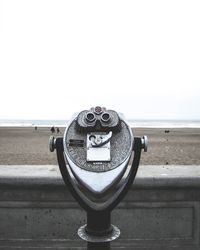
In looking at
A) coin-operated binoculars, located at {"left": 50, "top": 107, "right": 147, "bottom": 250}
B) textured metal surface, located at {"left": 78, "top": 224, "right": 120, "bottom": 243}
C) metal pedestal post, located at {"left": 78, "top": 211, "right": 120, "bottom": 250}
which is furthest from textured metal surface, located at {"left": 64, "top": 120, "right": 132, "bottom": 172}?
textured metal surface, located at {"left": 78, "top": 224, "right": 120, "bottom": 243}

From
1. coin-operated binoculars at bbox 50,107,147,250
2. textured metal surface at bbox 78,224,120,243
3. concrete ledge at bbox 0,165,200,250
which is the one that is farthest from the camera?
concrete ledge at bbox 0,165,200,250

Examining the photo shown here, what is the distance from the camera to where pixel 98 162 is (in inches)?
71.0

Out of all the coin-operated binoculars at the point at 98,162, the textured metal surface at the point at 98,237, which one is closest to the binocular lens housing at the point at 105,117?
the coin-operated binoculars at the point at 98,162

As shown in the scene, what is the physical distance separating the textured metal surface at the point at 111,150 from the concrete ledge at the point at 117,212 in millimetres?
644

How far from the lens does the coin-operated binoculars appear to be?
1.77 m

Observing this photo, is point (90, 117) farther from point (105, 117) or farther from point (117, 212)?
point (117, 212)

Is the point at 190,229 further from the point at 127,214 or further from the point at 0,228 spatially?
the point at 0,228

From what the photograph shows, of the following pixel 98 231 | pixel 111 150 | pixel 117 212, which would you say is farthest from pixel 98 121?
pixel 117 212

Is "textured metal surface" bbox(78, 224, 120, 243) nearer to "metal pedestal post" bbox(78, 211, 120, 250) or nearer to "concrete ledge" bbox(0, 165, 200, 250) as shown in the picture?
"metal pedestal post" bbox(78, 211, 120, 250)

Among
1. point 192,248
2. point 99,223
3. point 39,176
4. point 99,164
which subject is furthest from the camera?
point 192,248

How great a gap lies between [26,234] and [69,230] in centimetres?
30

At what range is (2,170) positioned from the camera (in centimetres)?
262

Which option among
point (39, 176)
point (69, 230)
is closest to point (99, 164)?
point (39, 176)

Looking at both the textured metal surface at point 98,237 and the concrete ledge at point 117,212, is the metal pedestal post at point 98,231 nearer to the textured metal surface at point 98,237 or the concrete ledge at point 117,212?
the textured metal surface at point 98,237
